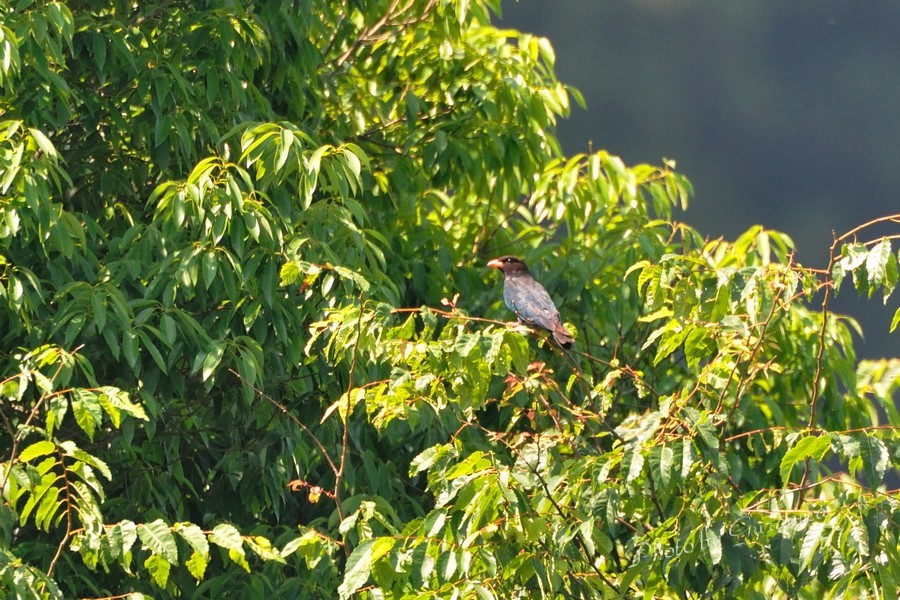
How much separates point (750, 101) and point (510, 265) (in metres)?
3.56

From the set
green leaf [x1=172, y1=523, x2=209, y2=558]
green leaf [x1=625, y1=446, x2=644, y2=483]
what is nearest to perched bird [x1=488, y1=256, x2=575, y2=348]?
green leaf [x1=625, y1=446, x2=644, y2=483]

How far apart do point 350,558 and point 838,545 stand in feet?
4.22

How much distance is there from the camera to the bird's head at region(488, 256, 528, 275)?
602cm

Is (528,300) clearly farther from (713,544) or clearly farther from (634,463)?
(713,544)

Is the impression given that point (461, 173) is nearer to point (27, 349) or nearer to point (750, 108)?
point (27, 349)

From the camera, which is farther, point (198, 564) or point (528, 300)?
point (528, 300)

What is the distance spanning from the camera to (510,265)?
20.1 ft

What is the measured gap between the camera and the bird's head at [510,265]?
19.7 ft

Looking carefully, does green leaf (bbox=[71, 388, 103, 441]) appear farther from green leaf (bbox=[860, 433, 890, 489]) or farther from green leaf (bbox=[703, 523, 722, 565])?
green leaf (bbox=[860, 433, 890, 489])

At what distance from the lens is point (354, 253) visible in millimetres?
4988

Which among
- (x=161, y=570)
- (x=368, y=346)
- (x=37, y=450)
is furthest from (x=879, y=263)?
(x=37, y=450)

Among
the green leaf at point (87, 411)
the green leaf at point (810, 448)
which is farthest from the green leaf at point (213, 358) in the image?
the green leaf at point (810, 448)

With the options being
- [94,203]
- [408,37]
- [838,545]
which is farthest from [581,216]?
[838,545]

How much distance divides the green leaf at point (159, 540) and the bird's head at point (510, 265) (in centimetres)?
275
